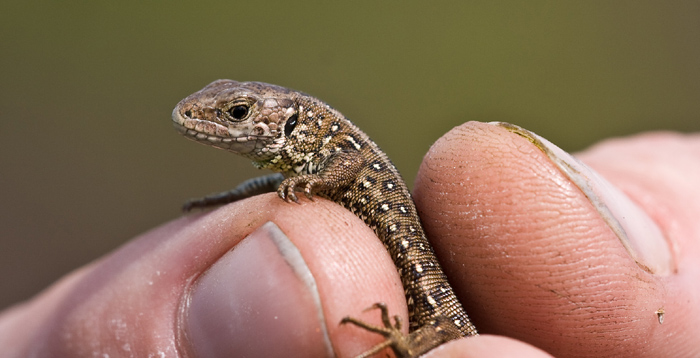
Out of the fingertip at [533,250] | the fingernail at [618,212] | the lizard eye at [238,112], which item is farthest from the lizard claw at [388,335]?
the lizard eye at [238,112]

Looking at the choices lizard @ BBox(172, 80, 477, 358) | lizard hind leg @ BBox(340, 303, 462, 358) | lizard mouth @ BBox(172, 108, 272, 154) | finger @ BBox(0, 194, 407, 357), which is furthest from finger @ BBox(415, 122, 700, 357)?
lizard mouth @ BBox(172, 108, 272, 154)

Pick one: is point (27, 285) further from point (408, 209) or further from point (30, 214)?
point (408, 209)

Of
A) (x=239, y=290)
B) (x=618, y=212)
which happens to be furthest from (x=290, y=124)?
(x=618, y=212)

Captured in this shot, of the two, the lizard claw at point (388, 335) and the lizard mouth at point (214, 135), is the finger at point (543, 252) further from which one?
the lizard mouth at point (214, 135)

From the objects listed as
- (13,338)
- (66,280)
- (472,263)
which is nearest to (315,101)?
(472,263)

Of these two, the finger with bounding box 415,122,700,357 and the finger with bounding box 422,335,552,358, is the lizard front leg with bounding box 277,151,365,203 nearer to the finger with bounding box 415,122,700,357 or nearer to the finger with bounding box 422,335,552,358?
the finger with bounding box 415,122,700,357

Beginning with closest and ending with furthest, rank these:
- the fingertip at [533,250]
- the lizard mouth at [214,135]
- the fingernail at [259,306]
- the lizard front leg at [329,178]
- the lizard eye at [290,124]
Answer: the fingernail at [259,306], the fingertip at [533,250], the lizard front leg at [329,178], the lizard mouth at [214,135], the lizard eye at [290,124]
